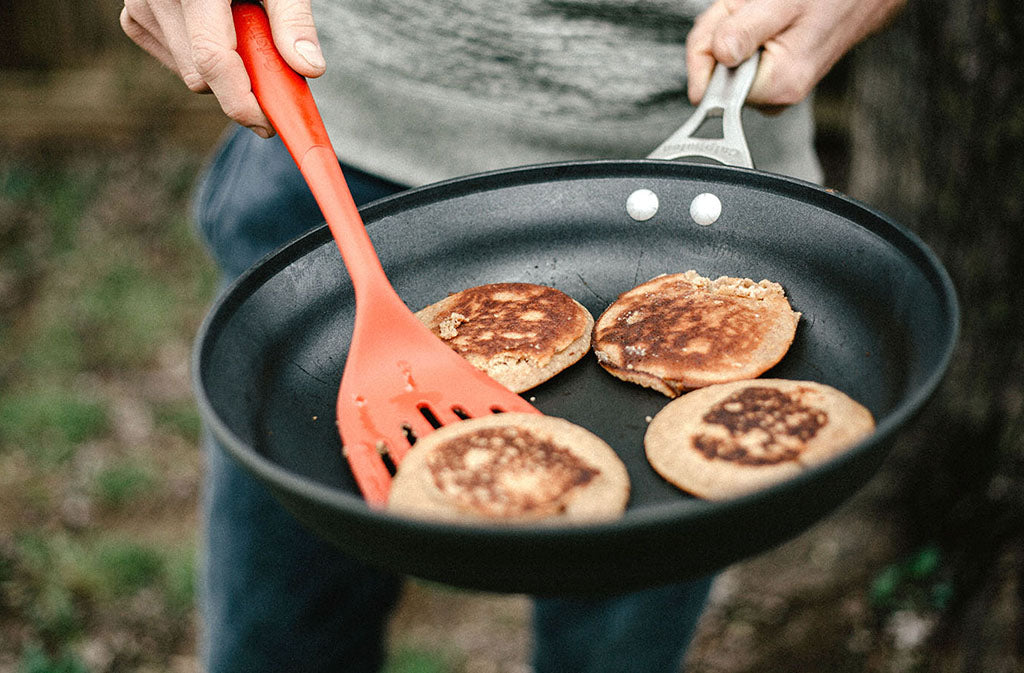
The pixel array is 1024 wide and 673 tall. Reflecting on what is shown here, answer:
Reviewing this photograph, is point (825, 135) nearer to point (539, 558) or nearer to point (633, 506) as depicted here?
point (633, 506)

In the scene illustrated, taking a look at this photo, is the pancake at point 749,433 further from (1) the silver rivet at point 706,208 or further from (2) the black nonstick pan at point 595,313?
(1) the silver rivet at point 706,208

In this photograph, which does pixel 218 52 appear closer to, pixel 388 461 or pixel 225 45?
pixel 225 45

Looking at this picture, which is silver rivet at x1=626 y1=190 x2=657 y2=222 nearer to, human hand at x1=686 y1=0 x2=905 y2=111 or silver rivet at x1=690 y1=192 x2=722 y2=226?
silver rivet at x1=690 y1=192 x2=722 y2=226

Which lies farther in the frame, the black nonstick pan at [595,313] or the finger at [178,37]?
the finger at [178,37]

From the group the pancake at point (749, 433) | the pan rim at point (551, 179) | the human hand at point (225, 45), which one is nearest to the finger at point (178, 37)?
the human hand at point (225, 45)

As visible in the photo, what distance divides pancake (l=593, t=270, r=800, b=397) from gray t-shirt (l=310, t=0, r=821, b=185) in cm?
39

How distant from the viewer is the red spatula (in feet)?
4.45

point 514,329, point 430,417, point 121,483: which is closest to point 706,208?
point 514,329

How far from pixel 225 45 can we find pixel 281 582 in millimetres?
1166

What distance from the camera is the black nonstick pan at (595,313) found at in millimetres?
945

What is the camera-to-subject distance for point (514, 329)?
5.06 feet

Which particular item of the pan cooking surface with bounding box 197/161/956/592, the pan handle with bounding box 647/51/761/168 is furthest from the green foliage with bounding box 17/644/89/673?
the pan handle with bounding box 647/51/761/168

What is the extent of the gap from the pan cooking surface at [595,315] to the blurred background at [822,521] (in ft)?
3.23

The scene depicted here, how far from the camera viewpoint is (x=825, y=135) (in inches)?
196
